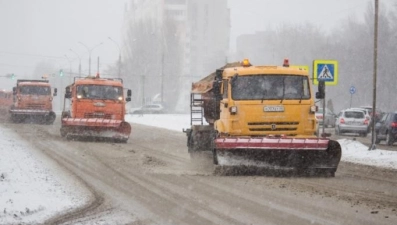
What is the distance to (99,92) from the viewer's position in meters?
27.6

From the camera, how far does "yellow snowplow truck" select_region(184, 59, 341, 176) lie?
14.5m

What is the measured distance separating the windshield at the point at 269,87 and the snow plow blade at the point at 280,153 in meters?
1.41

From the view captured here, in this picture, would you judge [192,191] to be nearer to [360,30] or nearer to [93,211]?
[93,211]

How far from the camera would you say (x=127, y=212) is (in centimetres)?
953

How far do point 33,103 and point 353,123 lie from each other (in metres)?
19.4

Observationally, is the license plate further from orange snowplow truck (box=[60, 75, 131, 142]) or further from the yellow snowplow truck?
orange snowplow truck (box=[60, 75, 131, 142])

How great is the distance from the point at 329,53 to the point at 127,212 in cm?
7776

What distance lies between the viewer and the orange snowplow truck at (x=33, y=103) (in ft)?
139

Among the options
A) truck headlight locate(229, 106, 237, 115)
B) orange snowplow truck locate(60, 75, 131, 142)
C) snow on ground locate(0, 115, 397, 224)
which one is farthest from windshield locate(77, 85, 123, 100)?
truck headlight locate(229, 106, 237, 115)

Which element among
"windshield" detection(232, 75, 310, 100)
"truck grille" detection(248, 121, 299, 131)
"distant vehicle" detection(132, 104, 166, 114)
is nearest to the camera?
"truck grille" detection(248, 121, 299, 131)

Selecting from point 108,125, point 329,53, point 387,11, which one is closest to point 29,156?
point 108,125

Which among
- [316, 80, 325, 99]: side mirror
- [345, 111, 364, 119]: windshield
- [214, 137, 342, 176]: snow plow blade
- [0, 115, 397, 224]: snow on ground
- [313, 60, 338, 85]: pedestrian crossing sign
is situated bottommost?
[0, 115, 397, 224]: snow on ground

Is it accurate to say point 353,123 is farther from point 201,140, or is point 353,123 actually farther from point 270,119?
point 270,119

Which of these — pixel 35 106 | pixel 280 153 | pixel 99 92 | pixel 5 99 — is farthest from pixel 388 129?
pixel 5 99
